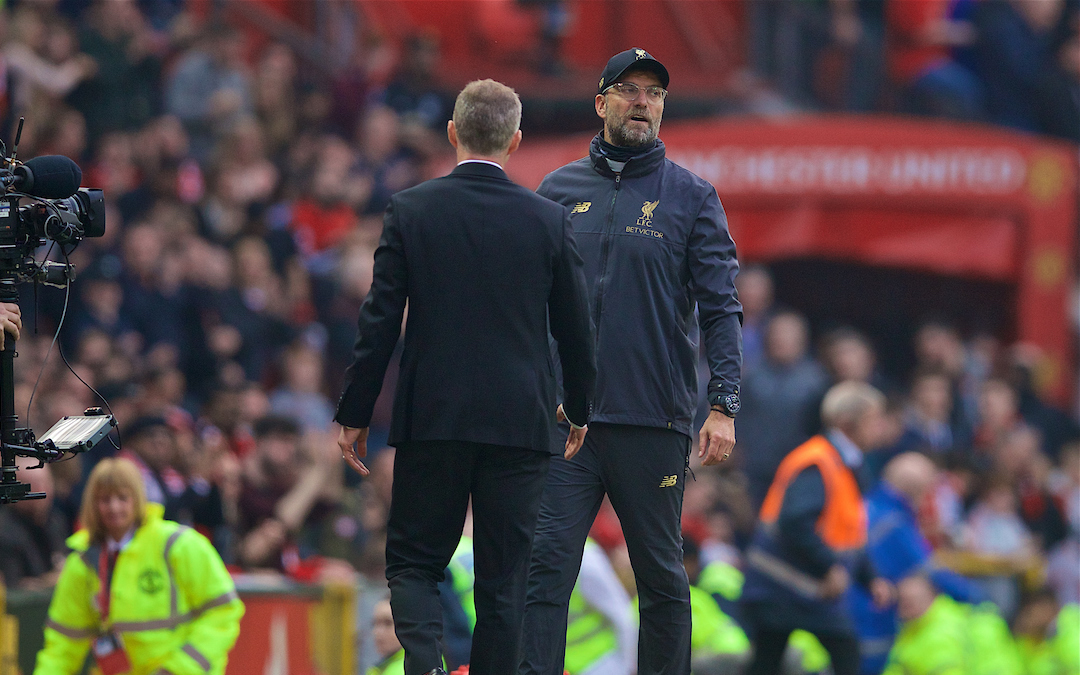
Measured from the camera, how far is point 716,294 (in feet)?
18.7

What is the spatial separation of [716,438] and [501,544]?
86 cm

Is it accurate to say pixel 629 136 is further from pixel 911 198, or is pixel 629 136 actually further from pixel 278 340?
pixel 911 198

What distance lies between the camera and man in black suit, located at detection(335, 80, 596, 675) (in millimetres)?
5129

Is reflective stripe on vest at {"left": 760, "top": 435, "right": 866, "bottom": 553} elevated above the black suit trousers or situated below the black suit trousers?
below

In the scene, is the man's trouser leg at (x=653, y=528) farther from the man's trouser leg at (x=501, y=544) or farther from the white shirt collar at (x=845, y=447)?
the white shirt collar at (x=845, y=447)

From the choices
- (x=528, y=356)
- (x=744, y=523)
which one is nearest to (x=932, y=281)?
(x=744, y=523)

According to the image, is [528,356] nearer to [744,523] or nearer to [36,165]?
[36,165]

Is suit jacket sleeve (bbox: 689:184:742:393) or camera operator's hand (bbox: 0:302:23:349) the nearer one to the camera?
camera operator's hand (bbox: 0:302:23:349)

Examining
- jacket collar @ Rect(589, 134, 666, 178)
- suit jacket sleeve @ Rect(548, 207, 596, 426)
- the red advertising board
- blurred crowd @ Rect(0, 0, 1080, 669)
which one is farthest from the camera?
blurred crowd @ Rect(0, 0, 1080, 669)

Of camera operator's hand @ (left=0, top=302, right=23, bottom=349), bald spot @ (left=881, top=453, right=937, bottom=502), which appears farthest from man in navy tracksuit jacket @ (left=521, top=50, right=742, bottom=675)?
bald spot @ (left=881, top=453, right=937, bottom=502)

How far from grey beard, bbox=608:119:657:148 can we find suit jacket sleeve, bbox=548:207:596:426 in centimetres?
61

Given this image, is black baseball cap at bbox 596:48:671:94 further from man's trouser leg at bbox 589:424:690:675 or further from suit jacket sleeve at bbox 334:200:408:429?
man's trouser leg at bbox 589:424:690:675

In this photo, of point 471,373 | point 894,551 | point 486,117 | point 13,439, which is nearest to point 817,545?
point 894,551

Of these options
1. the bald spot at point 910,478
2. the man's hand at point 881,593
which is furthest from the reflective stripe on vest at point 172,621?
the bald spot at point 910,478
